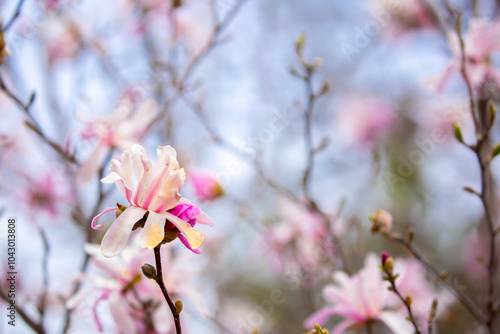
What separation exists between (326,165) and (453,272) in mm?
1271

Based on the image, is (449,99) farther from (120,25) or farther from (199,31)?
(120,25)

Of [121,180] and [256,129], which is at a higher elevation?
[121,180]

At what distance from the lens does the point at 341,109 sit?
335 cm

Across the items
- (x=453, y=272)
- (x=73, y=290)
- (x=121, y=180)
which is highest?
(x=121, y=180)

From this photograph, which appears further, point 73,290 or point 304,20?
point 304,20

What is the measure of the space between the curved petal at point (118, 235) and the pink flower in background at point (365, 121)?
2475 mm

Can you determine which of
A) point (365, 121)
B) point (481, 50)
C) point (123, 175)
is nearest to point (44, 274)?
point (123, 175)

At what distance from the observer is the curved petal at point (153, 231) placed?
72 centimetres

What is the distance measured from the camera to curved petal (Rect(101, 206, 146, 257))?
74 centimetres

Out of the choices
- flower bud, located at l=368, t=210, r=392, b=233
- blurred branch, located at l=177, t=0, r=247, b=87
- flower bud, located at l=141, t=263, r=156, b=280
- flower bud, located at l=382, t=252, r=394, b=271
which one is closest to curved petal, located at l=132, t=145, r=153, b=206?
flower bud, located at l=141, t=263, r=156, b=280

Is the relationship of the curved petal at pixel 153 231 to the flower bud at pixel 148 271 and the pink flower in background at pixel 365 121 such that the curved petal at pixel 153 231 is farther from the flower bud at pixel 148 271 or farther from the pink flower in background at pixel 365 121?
the pink flower in background at pixel 365 121

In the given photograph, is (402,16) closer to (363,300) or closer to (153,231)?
(363,300)

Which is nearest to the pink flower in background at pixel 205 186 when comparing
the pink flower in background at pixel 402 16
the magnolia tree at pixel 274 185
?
the magnolia tree at pixel 274 185

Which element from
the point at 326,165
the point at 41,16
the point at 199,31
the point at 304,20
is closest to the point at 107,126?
the point at 41,16
